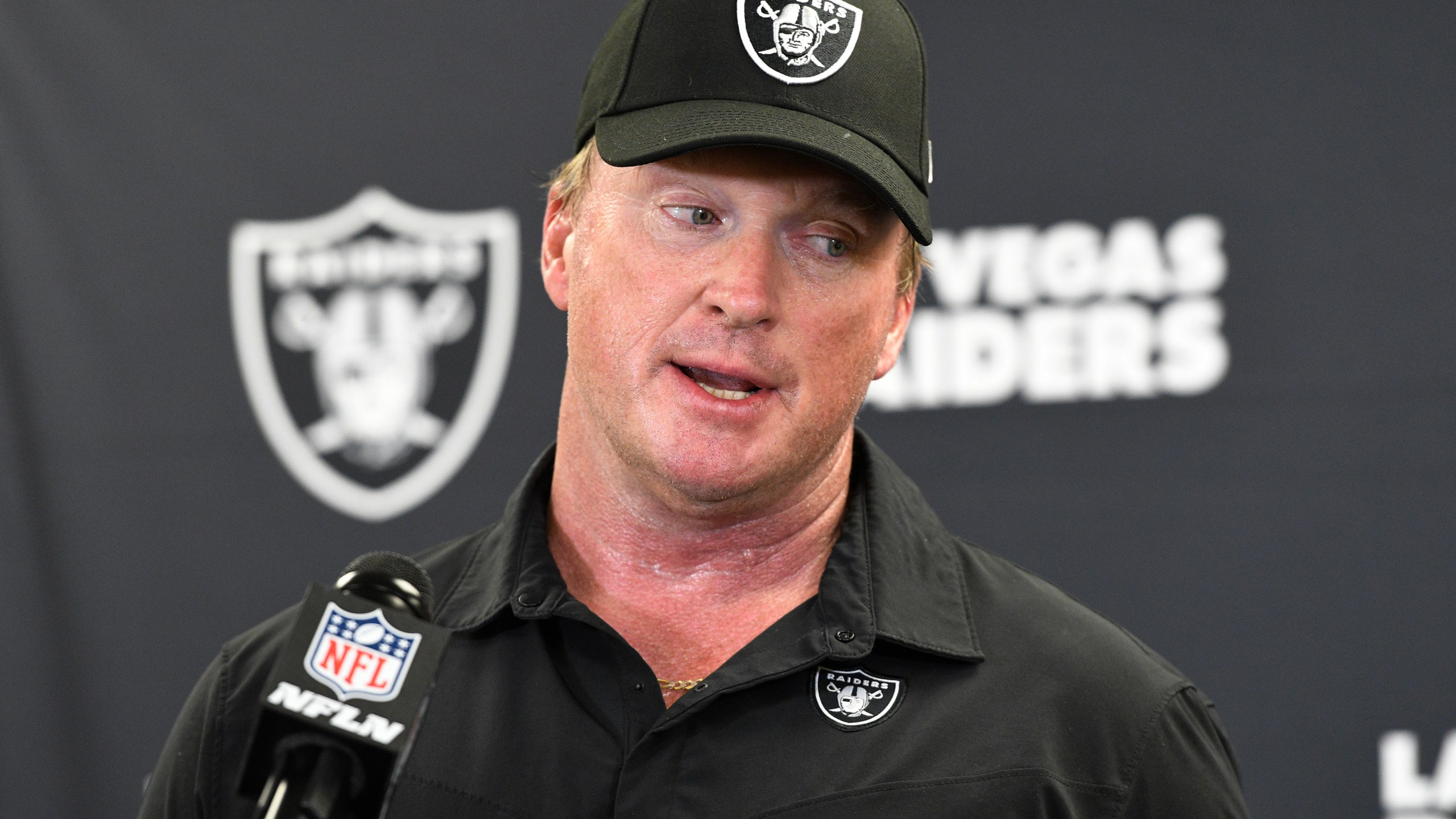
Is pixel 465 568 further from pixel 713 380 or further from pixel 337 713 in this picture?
pixel 337 713

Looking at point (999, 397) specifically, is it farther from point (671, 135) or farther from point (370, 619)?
point (370, 619)

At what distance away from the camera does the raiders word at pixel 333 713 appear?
64 cm

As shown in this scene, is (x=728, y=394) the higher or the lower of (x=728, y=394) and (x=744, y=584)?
the higher

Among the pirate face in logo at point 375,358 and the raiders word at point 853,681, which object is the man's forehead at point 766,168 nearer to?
the raiders word at point 853,681

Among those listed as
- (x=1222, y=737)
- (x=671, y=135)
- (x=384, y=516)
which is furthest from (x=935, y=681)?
(x=384, y=516)

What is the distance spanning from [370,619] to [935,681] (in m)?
0.49

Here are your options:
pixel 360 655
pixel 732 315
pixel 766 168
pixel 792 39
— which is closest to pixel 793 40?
pixel 792 39

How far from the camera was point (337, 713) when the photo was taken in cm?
64

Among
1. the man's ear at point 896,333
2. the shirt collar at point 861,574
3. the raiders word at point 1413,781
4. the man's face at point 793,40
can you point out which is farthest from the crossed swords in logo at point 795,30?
the raiders word at point 1413,781

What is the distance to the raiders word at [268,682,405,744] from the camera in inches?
25.1

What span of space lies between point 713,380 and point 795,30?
276 millimetres

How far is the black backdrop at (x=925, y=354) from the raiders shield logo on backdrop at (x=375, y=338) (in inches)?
1.3

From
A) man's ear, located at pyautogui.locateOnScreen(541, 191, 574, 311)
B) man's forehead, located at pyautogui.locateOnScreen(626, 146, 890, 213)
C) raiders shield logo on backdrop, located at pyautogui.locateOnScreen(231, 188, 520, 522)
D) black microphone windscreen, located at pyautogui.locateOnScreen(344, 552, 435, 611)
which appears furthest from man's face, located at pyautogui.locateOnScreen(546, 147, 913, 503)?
raiders shield logo on backdrop, located at pyautogui.locateOnScreen(231, 188, 520, 522)

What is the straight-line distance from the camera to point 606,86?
108 centimetres
